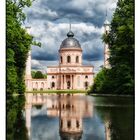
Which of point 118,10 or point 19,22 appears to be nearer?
point 19,22

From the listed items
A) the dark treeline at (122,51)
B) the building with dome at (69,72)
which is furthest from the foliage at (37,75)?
the dark treeline at (122,51)

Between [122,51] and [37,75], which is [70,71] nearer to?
[37,75]

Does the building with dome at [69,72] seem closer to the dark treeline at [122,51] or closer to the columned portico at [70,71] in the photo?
the columned portico at [70,71]

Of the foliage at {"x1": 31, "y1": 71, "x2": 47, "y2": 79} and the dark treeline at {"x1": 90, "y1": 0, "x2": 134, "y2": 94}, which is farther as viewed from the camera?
the foliage at {"x1": 31, "y1": 71, "x2": 47, "y2": 79}

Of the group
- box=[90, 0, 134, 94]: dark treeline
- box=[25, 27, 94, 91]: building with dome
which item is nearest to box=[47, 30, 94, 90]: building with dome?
box=[25, 27, 94, 91]: building with dome

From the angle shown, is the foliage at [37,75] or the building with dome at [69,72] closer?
the foliage at [37,75]

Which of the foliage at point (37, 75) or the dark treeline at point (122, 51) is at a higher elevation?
the dark treeline at point (122, 51)

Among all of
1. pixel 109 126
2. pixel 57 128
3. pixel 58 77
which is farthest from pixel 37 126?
pixel 58 77

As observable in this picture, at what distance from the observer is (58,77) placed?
88000 mm

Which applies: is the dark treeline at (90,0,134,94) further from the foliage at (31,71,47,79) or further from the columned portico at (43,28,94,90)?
the columned portico at (43,28,94,90)
